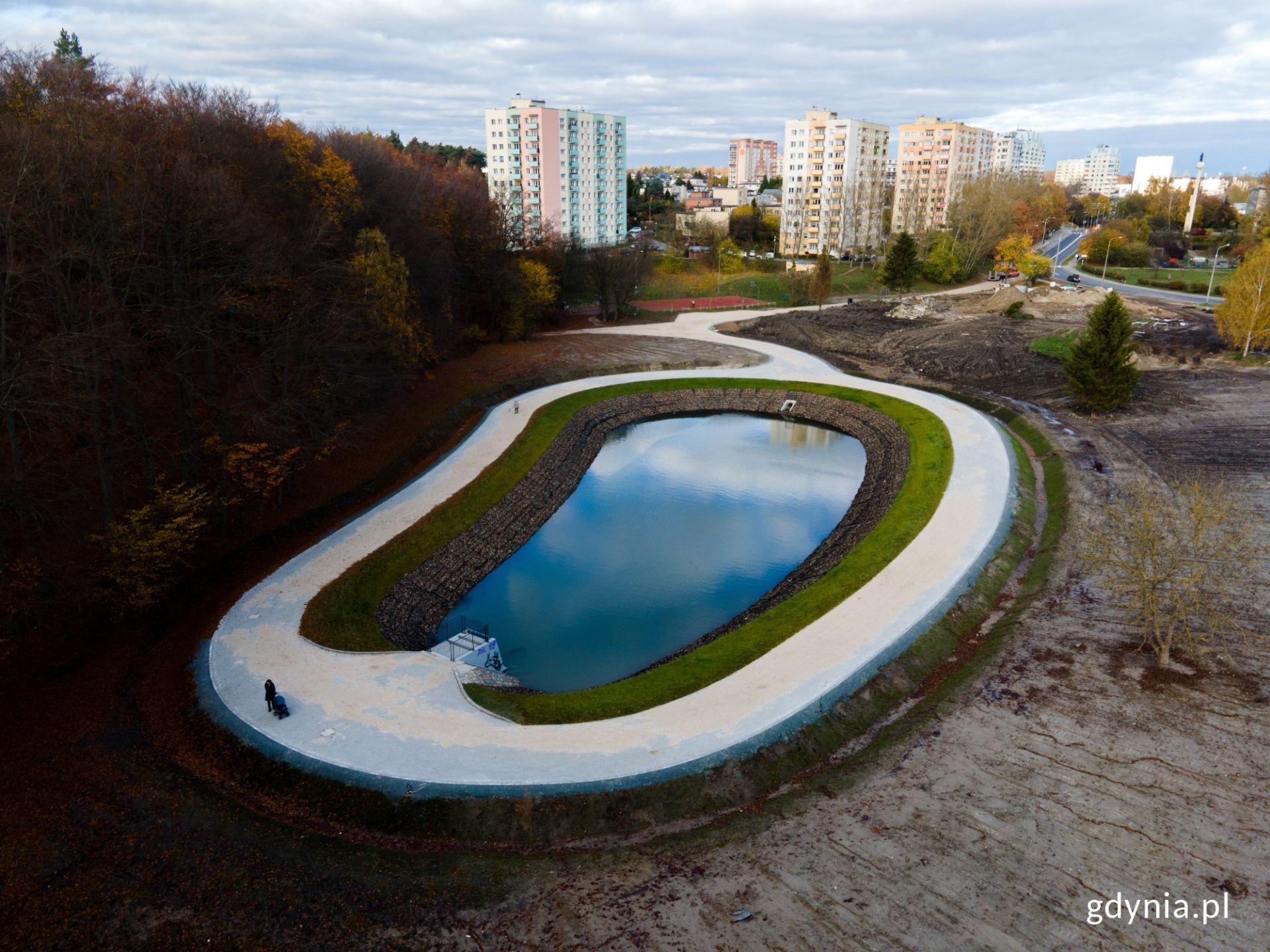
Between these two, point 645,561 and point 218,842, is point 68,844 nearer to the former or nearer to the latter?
point 218,842

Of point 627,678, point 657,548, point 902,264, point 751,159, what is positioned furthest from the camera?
point 751,159

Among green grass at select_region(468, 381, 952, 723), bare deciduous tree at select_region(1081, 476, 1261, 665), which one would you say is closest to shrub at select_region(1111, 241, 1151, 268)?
green grass at select_region(468, 381, 952, 723)

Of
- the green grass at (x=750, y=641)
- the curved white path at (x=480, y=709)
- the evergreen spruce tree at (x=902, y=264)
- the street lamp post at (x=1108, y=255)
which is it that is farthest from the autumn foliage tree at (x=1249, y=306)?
the street lamp post at (x=1108, y=255)

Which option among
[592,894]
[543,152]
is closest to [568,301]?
[543,152]

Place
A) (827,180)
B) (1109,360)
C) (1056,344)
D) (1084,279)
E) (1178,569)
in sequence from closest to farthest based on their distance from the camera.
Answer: (1178,569) < (1109,360) < (1056,344) < (1084,279) < (827,180)

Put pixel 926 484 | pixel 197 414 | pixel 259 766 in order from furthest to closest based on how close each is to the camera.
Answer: pixel 926 484
pixel 197 414
pixel 259 766

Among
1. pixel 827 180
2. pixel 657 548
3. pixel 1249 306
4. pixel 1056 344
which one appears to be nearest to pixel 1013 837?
pixel 657 548

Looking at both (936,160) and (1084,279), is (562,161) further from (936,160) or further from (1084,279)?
(1084,279)

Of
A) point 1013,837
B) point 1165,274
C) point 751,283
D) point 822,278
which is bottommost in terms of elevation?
point 1013,837
